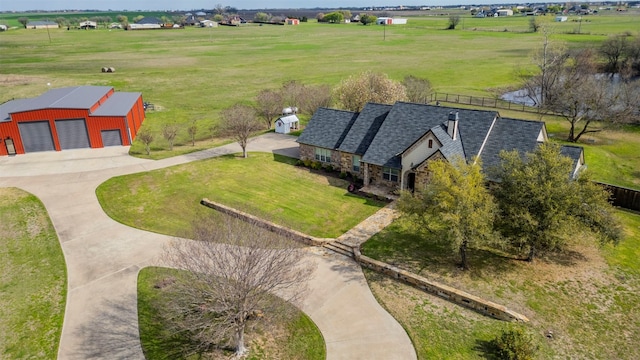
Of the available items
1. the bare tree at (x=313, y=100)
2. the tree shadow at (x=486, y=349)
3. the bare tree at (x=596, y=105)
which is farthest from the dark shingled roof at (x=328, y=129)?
the bare tree at (x=596, y=105)

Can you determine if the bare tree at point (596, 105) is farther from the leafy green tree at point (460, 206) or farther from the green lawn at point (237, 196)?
the leafy green tree at point (460, 206)

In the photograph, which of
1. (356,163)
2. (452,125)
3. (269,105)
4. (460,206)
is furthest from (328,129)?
(460,206)

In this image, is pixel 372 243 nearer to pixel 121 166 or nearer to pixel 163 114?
pixel 121 166

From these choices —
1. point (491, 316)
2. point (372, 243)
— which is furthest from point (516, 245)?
point (372, 243)

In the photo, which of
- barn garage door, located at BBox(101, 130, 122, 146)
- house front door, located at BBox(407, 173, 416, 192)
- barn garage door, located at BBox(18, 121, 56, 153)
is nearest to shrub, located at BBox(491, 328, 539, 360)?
house front door, located at BBox(407, 173, 416, 192)

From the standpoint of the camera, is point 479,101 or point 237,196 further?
point 479,101

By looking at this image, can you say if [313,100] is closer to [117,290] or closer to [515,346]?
[117,290]
